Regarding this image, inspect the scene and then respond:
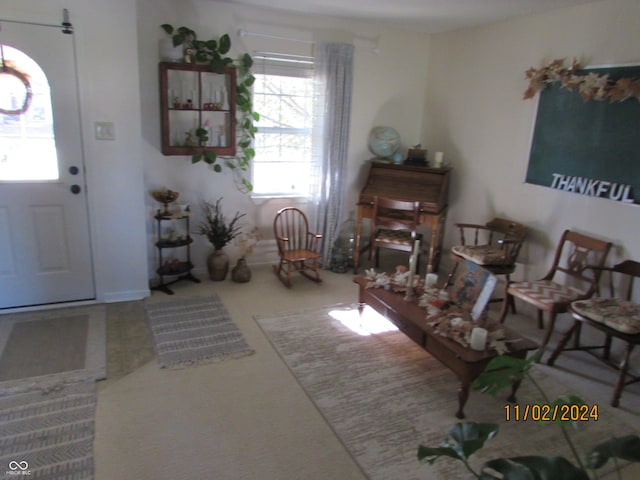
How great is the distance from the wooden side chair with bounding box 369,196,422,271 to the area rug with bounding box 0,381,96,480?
2767 mm

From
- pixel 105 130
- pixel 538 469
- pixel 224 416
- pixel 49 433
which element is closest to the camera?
pixel 538 469

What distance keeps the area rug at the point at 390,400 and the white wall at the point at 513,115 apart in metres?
1.22

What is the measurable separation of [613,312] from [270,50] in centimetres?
346

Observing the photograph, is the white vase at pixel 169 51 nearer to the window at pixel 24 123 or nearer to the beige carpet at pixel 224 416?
the window at pixel 24 123

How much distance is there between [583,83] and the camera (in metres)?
3.22

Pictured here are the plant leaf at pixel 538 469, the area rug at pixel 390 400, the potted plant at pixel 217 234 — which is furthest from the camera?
the potted plant at pixel 217 234

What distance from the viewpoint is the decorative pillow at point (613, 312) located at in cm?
257

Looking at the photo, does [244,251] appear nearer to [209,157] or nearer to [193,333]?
[209,157]

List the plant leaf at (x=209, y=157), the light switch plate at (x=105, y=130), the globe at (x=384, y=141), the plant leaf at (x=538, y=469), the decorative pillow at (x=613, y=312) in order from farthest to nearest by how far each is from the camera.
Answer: the globe at (x=384, y=141)
the plant leaf at (x=209, y=157)
the light switch plate at (x=105, y=130)
the decorative pillow at (x=613, y=312)
the plant leaf at (x=538, y=469)

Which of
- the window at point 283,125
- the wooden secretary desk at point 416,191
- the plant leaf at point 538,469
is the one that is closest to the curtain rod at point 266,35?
the window at point 283,125

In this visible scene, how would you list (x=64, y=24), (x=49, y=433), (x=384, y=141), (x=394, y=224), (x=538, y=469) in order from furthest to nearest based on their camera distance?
(x=384, y=141) → (x=394, y=224) → (x=64, y=24) → (x=49, y=433) → (x=538, y=469)

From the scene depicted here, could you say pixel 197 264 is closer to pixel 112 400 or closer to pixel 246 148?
pixel 246 148

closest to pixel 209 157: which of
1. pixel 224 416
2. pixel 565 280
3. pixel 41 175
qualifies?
pixel 41 175

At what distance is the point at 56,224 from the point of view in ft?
11.2
